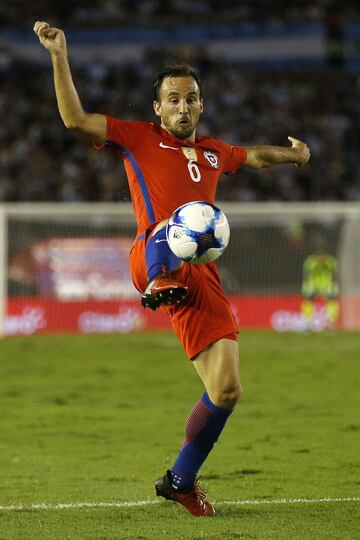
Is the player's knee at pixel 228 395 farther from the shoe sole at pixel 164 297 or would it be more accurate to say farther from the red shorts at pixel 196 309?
the shoe sole at pixel 164 297

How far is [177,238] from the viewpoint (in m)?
5.48

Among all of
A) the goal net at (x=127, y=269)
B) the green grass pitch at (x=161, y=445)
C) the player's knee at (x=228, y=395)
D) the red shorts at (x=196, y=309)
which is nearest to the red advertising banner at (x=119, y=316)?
the goal net at (x=127, y=269)

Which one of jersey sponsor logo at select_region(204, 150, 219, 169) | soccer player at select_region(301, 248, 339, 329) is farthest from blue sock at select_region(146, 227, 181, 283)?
soccer player at select_region(301, 248, 339, 329)

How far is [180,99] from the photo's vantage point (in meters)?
5.96

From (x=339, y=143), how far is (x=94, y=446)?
776 inches

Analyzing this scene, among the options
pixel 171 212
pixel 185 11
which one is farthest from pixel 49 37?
pixel 185 11

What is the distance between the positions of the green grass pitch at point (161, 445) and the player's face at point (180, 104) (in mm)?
2064

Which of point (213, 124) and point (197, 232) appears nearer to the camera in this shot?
point (197, 232)

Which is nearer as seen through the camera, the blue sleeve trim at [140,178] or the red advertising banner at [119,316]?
the blue sleeve trim at [140,178]

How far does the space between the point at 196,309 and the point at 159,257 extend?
0.41 meters

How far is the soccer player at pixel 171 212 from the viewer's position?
18.7ft

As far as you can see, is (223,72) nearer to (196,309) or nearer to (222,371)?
(196,309)

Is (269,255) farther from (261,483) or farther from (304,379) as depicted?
(261,483)

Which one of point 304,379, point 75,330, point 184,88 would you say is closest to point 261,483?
point 184,88
